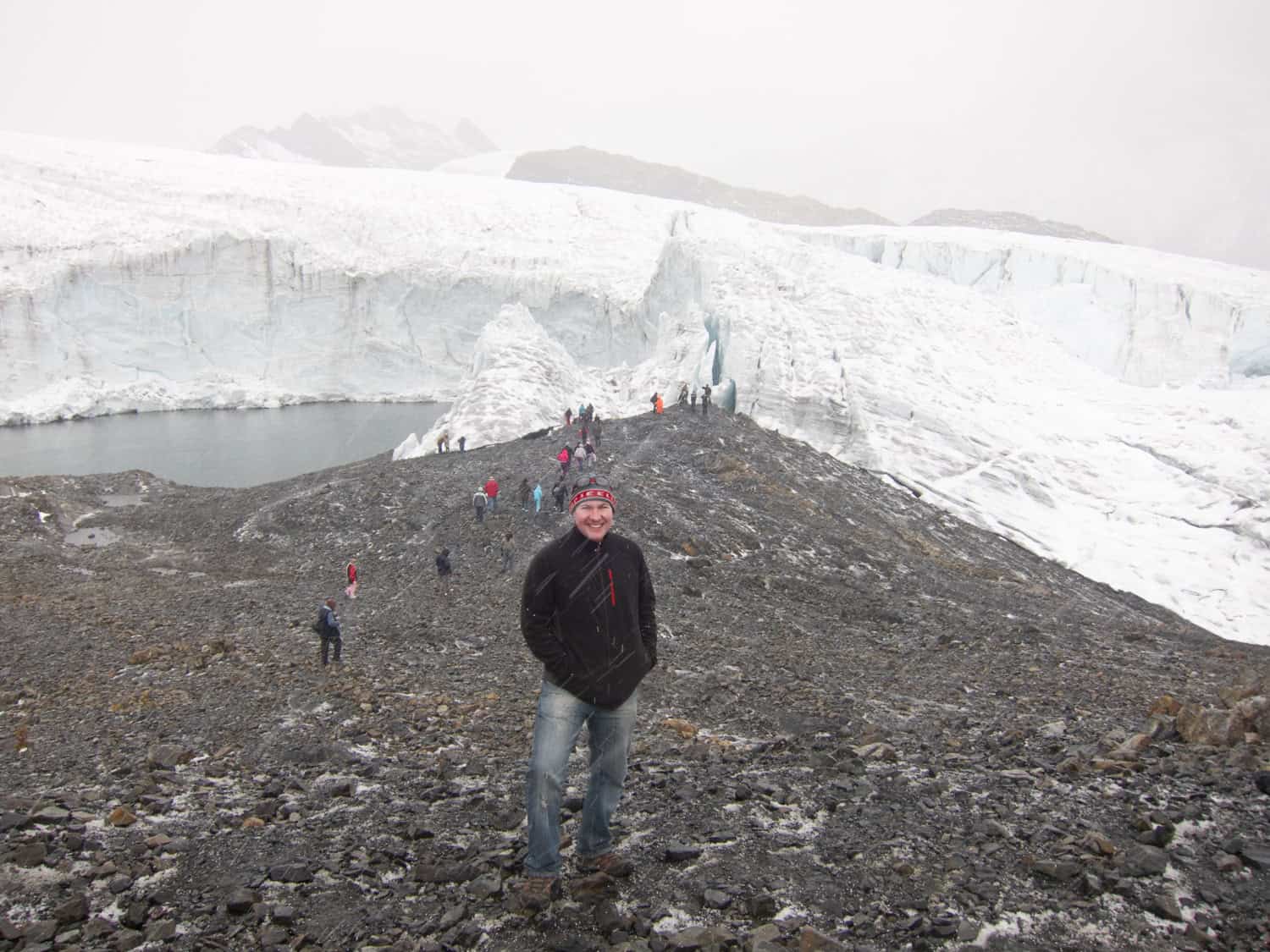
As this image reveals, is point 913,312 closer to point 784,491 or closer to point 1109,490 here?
point 1109,490

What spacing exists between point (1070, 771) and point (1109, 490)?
21739 mm

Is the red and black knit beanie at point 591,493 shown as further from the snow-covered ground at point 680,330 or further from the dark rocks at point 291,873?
the snow-covered ground at point 680,330

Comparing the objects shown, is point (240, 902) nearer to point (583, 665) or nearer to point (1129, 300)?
point (583, 665)

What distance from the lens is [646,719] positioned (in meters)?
7.44

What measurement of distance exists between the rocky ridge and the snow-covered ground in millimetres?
8837

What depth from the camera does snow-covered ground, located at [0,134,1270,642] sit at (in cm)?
2373

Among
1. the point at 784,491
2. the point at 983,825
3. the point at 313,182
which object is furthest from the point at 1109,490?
the point at 313,182

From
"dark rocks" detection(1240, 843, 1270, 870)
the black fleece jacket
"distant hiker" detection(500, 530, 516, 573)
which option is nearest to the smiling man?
the black fleece jacket

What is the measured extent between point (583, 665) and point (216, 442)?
138 ft

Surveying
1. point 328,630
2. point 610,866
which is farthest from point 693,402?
point 610,866

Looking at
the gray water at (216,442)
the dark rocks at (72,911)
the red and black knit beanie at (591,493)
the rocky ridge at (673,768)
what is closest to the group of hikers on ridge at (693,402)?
the rocky ridge at (673,768)

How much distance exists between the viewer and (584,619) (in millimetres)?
3605

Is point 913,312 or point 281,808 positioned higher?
point 913,312

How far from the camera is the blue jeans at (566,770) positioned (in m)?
3.54
